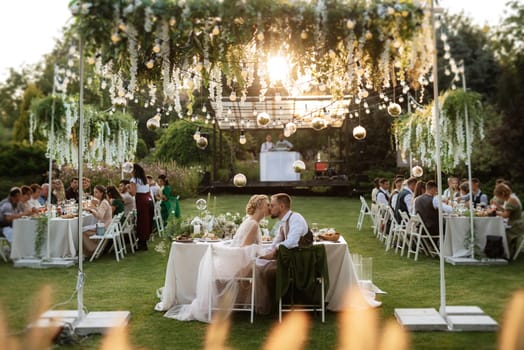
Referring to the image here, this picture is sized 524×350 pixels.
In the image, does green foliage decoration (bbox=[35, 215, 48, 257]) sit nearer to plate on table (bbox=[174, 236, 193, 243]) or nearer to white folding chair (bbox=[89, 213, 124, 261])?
white folding chair (bbox=[89, 213, 124, 261])

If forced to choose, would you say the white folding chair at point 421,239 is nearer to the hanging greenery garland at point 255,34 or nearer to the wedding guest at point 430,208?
the wedding guest at point 430,208

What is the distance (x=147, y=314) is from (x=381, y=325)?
2.41 m

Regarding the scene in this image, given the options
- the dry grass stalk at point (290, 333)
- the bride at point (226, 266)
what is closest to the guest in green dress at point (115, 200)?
the bride at point (226, 266)

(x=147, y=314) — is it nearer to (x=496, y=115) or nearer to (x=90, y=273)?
(x=90, y=273)

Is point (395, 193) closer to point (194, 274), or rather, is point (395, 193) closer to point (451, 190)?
point (451, 190)

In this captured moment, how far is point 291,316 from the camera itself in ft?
18.2

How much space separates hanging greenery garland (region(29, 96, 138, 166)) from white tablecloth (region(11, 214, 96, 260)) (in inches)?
45.1

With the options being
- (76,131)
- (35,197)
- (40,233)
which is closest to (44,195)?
(35,197)

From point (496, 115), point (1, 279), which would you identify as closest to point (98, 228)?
point (1, 279)

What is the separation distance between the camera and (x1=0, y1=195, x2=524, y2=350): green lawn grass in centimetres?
487

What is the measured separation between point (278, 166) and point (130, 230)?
475 inches

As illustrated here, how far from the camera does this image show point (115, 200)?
991 centimetres

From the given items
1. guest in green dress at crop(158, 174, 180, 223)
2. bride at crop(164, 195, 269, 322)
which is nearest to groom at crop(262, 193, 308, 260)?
bride at crop(164, 195, 269, 322)

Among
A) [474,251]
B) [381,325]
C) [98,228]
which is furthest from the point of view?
[98,228]
